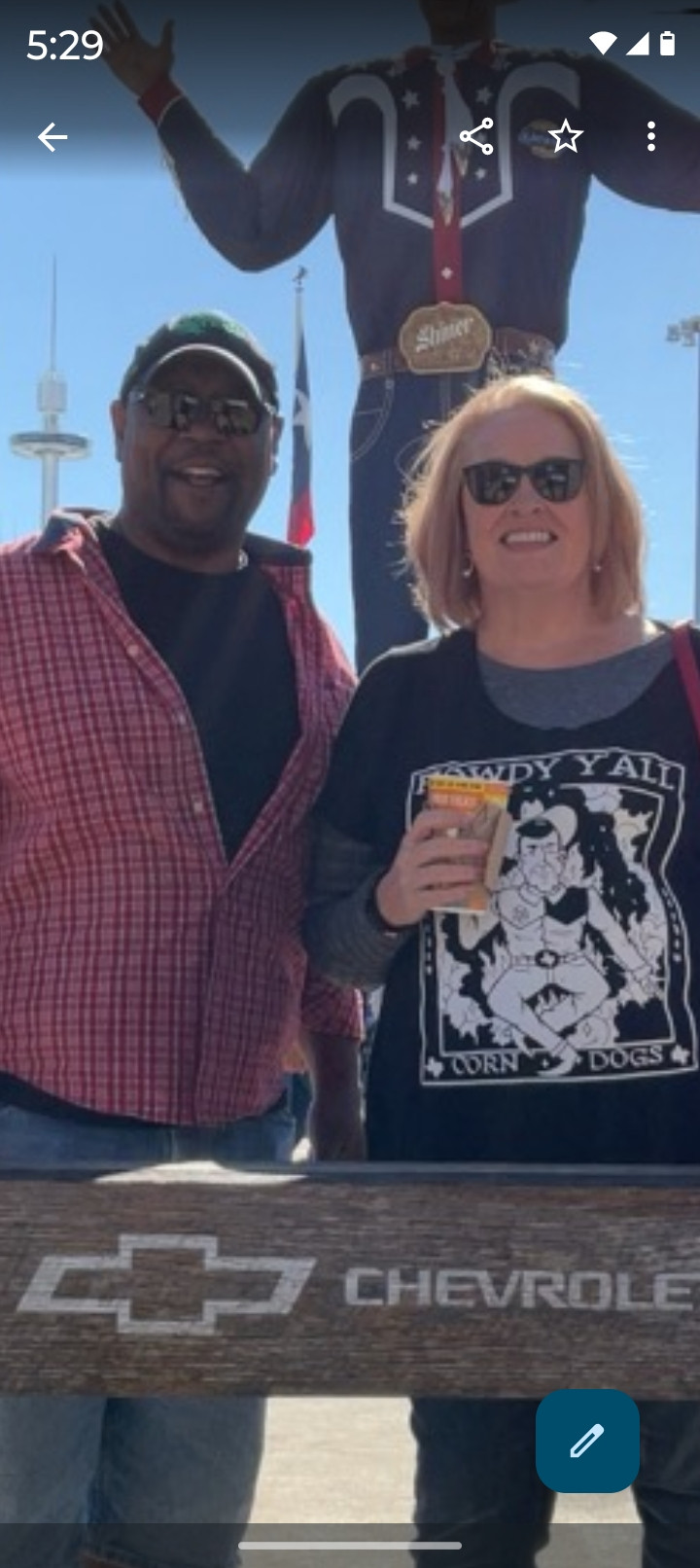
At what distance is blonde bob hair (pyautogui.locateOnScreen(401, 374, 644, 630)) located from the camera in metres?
1.83

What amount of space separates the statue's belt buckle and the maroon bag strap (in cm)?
74

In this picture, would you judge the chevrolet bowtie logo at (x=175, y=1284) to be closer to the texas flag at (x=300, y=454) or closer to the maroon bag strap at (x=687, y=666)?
the maroon bag strap at (x=687, y=666)

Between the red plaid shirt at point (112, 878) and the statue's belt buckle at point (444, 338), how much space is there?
683mm

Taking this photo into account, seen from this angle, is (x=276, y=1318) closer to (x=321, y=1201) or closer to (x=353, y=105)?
(x=321, y=1201)

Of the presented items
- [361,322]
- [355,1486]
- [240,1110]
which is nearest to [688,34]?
[361,322]

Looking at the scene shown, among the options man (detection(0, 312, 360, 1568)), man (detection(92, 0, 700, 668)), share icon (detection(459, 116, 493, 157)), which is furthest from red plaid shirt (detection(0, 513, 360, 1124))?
share icon (detection(459, 116, 493, 157))

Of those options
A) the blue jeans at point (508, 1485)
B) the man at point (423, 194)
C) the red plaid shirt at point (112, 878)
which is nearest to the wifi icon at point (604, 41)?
the man at point (423, 194)

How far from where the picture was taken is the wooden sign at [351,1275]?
1.52m

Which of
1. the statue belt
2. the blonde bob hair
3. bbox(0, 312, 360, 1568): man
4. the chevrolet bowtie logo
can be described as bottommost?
the chevrolet bowtie logo

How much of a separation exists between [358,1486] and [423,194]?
1818mm

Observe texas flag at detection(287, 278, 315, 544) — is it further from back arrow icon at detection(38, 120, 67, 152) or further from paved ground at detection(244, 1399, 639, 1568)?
paved ground at detection(244, 1399, 639, 1568)

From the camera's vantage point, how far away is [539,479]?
182cm

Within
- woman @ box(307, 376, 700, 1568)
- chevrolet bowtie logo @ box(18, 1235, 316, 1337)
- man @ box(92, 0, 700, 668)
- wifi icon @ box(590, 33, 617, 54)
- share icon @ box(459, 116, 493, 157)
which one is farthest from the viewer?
share icon @ box(459, 116, 493, 157)

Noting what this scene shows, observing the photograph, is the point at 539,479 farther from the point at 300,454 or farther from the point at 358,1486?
the point at 358,1486
